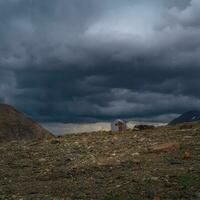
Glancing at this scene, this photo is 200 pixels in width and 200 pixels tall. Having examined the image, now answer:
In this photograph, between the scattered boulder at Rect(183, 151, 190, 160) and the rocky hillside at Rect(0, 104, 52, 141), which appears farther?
the rocky hillside at Rect(0, 104, 52, 141)

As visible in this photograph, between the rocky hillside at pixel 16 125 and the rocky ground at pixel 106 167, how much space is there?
3883 cm

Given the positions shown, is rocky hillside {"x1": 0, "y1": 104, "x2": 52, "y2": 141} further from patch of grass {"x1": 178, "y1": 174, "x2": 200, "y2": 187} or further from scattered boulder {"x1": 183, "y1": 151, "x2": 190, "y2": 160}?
patch of grass {"x1": 178, "y1": 174, "x2": 200, "y2": 187}

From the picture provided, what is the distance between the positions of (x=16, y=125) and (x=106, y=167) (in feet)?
178

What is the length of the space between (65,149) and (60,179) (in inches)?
273

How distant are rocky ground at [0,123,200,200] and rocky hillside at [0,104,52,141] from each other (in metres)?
38.8

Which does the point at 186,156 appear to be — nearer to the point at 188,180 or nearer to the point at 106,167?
the point at 106,167

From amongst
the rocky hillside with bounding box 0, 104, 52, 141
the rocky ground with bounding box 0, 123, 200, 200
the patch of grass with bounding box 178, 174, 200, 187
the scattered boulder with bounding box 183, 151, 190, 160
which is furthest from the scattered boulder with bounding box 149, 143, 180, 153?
the rocky hillside with bounding box 0, 104, 52, 141

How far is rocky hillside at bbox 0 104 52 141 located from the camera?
74.1m

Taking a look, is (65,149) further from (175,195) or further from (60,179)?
(175,195)

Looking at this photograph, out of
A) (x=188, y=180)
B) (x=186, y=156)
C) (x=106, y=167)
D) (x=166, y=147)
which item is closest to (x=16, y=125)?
(x=166, y=147)

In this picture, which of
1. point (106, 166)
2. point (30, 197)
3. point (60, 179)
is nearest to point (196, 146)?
→ point (106, 166)

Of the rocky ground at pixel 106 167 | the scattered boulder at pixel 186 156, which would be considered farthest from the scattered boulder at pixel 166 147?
the scattered boulder at pixel 186 156

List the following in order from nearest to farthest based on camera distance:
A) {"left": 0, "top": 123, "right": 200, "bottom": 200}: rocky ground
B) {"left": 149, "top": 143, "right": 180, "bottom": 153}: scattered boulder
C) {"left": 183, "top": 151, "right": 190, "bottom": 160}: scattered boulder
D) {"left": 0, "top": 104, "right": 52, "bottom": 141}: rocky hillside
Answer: {"left": 0, "top": 123, "right": 200, "bottom": 200}: rocky ground → {"left": 183, "top": 151, "right": 190, "bottom": 160}: scattered boulder → {"left": 149, "top": 143, "right": 180, "bottom": 153}: scattered boulder → {"left": 0, "top": 104, "right": 52, "bottom": 141}: rocky hillside

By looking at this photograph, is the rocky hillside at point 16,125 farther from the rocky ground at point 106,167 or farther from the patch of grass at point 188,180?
the patch of grass at point 188,180
